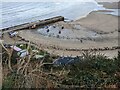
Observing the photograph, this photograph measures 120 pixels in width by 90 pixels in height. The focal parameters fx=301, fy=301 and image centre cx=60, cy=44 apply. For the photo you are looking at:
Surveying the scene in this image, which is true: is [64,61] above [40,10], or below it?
below

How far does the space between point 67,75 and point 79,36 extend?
906 centimetres

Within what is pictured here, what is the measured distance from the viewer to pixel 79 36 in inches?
813

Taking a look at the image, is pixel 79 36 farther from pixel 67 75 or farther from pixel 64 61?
pixel 67 75

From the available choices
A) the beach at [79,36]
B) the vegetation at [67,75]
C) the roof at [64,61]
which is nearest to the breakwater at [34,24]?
the beach at [79,36]

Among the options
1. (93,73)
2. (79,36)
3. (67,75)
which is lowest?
(79,36)

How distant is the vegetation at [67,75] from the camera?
1002 cm

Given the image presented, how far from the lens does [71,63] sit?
14094mm

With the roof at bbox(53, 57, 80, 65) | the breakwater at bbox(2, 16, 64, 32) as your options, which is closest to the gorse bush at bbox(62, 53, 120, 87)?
the roof at bbox(53, 57, 80, 65)

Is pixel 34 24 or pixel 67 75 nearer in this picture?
pixel 67 75

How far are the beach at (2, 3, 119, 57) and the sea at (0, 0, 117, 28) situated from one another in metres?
1.47

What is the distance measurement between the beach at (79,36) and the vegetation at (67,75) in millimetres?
3742

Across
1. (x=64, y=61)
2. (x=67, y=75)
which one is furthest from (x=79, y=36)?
(x=67, y=75)

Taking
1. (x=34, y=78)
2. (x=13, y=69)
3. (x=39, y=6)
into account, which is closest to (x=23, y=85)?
(x=34, y=78)

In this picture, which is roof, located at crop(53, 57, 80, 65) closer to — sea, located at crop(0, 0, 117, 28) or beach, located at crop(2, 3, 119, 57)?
beach, located at crop(2, 3, 119, 57)
